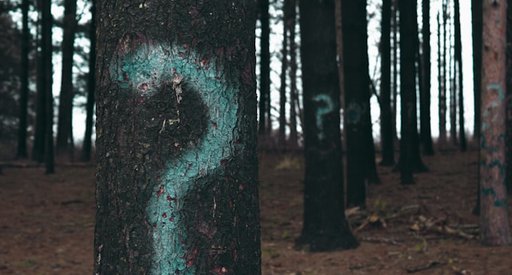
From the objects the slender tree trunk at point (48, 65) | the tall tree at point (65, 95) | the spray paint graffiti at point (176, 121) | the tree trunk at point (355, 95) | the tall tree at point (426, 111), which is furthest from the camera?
the tall tree at point (65, 95)

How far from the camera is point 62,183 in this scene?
17688 millimetres

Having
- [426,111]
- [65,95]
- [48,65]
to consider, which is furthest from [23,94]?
[426,111]

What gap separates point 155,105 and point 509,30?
1005 cm

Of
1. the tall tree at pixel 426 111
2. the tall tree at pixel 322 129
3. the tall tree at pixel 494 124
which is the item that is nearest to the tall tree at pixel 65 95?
the tall tree at pixel 426 111

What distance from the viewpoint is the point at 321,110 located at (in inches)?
381

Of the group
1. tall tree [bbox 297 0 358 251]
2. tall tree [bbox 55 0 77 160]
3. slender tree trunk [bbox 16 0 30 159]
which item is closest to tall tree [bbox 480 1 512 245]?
tall tree [bbox 297 0 358 251]

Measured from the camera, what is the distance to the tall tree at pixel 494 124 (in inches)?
356

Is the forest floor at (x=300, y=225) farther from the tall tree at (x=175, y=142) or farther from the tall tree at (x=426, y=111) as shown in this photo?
the tall tree at (x=175, y=142)

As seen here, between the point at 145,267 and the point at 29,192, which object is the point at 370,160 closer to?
the point at 29,192

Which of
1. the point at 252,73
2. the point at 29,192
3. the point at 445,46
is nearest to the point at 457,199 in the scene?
the point at 29,192

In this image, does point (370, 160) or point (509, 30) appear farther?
point (370, 160)

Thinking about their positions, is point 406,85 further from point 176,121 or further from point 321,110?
point 176,121

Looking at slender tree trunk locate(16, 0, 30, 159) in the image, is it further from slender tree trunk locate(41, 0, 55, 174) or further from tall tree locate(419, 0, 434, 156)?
tall tree locate(419, 0, 434, 156)

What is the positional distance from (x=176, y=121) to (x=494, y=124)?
7.29 metres
